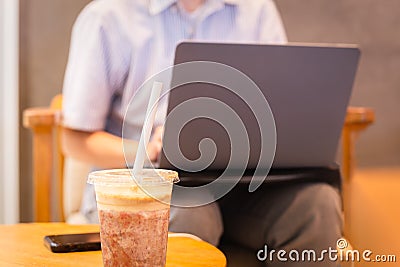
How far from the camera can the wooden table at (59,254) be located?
2.73 feet

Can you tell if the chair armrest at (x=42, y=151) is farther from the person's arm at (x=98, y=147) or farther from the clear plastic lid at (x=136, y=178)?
the clear plastic lid at (x=136, y=178)

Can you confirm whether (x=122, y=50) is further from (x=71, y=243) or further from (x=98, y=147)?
(x=71, y=243)

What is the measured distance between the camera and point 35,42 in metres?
2.11

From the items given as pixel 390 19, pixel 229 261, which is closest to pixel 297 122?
pixel 229 261

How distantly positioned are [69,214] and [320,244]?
0.74 meters

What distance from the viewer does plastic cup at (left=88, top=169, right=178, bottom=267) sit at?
0.73 meters

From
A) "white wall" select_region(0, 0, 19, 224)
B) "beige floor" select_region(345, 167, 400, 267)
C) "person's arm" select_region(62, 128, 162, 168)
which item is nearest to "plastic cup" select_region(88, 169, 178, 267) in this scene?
"person's arm" select_region(62, 128, 162, 168)

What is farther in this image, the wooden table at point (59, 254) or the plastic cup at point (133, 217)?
the wooden table at point (59, 254)

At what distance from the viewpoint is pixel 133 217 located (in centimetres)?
72

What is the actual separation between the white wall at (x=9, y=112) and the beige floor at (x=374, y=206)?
107cm

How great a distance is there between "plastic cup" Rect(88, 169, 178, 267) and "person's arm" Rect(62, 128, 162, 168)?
1.90ft

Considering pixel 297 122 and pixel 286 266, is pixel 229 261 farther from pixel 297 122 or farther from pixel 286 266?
pixel 297 122

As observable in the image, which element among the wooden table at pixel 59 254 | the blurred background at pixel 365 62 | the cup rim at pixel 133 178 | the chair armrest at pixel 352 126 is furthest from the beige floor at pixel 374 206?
the cup rim at pixel 133 178

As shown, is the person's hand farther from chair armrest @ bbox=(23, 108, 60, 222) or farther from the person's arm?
chair armrest @ bbox=(23, 108, 60, 222)
